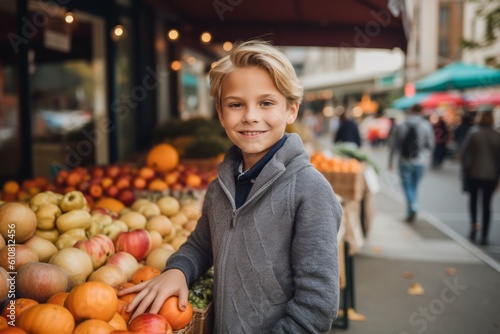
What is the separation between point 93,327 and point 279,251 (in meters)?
0.74

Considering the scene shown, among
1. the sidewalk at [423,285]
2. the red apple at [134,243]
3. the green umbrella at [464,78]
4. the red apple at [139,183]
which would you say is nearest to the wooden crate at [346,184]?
the sidewalk at [423,285]

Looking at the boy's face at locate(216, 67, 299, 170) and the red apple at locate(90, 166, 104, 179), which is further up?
the boy's face at locate(216, 67, 299, 170)

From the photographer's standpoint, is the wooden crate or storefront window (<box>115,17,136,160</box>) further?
storefront window (<box>115,17,136,160</box>)

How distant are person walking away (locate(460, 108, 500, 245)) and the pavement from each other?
501 millimetres

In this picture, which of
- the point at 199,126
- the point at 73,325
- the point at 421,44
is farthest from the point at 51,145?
the point at 421,44

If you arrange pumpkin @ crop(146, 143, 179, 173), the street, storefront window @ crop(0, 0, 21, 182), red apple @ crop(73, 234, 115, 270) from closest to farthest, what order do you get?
red apple @ crop(73, 234, 115, 270) → pumpkin @ crop(146, 143, 179, 173) → storefront window @ crop(0, 0, 21, 182) → the street

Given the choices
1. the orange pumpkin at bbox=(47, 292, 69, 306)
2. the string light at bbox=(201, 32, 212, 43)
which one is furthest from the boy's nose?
the string light at bbox=(201, 32, 212, 43)

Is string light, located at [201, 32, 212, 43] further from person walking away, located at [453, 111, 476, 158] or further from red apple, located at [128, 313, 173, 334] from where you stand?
person walking away, located at [453, 111, 476, 158]

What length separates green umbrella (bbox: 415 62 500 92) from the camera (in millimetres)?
11655

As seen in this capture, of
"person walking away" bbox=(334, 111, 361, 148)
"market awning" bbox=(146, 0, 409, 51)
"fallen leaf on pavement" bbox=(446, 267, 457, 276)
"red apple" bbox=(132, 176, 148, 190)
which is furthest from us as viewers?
"person walking away" bbox=(334, 111, 361, 148)

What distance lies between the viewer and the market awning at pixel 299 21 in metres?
5.81

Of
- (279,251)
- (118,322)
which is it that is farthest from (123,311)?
(279,251)

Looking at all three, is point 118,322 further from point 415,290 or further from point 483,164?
point 483,164

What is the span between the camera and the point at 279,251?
5.76 feet
